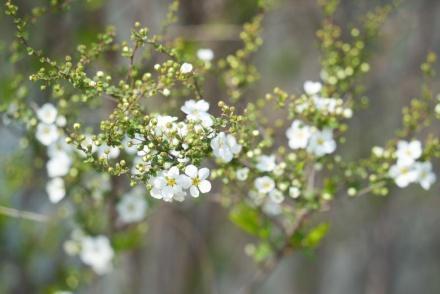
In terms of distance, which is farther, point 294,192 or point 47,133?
point 47,133

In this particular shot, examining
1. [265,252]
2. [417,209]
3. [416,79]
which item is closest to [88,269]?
[265,252]

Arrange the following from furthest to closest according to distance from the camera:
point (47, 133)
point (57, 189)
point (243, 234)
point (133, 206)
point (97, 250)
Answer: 1. point (243, 234)
2. point (97, 250)
3. point (133, 206)
4. point (57, 189)
5. point (47, 133)

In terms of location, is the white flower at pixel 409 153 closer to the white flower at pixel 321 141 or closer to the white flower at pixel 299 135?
the white flower at pixel 321 141

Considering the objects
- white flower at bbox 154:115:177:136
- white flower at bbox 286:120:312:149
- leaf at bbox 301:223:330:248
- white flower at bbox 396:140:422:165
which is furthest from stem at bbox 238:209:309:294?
white flower at bbox 154:115:177:136

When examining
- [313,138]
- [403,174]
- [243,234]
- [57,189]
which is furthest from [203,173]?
[243,234]

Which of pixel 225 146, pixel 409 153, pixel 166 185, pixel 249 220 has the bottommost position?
pixel 166 185

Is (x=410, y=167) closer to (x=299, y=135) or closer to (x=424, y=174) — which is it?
(x=424, y=174)

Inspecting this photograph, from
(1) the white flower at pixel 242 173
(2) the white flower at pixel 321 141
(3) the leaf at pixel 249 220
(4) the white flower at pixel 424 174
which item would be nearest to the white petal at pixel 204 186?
(1) the white flower at pixel 242 173

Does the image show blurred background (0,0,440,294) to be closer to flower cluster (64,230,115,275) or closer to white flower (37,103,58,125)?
flower cluster (64,230,115,275)
